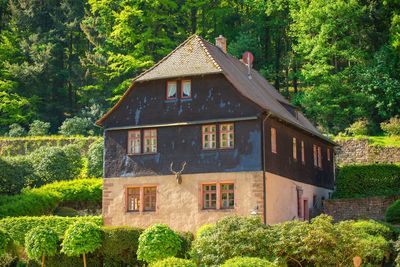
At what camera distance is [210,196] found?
3750 centimetres

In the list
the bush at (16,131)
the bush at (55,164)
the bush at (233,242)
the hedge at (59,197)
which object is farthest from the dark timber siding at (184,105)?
the bush at (16,131)

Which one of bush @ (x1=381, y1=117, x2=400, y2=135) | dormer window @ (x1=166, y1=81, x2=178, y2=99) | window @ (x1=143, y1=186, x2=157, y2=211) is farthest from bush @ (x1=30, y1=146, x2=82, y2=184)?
bush @ (x1=381, y1=117, x2=400, y2=135)

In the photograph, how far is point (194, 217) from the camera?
123 feet

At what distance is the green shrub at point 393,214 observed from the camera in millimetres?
37719

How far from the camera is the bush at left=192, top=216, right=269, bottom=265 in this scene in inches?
1063

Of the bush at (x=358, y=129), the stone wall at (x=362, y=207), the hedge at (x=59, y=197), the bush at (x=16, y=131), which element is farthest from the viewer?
the bush at (x=16, y=131)

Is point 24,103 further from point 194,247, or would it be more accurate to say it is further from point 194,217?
point 194,247

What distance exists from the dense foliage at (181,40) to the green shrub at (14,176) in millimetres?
15293

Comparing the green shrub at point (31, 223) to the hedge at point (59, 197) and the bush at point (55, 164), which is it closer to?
the hedge at point (59, 197)

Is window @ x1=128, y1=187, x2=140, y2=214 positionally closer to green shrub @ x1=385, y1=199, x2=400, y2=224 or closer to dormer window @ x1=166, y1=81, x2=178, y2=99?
dormer window @ x1=166, y1=81, x2=178, y2=99

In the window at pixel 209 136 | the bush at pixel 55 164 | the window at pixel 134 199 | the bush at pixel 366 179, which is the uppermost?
the window at pixel 209 136

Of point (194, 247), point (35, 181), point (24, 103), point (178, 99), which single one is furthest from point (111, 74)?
point (194, 247)

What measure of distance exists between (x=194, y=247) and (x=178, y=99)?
11526mm

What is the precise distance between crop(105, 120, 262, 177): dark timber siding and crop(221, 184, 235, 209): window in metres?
0.75
